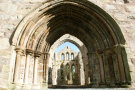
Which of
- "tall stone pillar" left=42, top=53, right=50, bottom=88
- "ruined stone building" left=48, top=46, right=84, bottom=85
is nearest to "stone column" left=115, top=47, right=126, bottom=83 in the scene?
"tall stone pillar" left=42, top=53, right=50, bottom=88

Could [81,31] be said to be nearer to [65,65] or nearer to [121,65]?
[121,65]

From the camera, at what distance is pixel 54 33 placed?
5.88 metres

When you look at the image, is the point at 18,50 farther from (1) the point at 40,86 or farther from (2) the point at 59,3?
(2) the point at 59,3

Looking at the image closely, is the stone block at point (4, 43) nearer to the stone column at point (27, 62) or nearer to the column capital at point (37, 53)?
A: the stone column at point (27, 62)

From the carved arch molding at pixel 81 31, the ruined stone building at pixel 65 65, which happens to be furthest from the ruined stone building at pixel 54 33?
the ruined stone building at pixel 65 65

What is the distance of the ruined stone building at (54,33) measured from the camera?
384 centimetres

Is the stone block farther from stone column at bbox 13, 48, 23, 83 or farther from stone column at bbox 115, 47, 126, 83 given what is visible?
stone column at bbox 115, 47, 126, 83

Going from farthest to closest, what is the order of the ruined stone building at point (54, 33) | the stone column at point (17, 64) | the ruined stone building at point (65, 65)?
1. the ruined stone building at point (65, 65)
2. the ruined stone building at point (54, 33)
3. the stone column at point (17, 64)

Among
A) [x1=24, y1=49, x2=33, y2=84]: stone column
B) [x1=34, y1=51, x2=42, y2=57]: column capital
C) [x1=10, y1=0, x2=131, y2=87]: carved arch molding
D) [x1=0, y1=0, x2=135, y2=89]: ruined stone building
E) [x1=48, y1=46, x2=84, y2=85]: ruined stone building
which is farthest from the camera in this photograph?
[x1=48, y1=46, x2=84, y2=85]: ruined stone building

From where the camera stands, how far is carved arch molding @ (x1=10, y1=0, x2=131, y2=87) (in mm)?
3982

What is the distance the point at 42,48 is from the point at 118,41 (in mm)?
3117

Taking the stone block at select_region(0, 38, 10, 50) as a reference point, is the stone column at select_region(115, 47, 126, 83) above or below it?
below

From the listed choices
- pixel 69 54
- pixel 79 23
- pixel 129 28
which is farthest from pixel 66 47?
pixel 129 28

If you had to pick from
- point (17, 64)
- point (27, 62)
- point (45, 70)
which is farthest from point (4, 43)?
point (45, 70)
